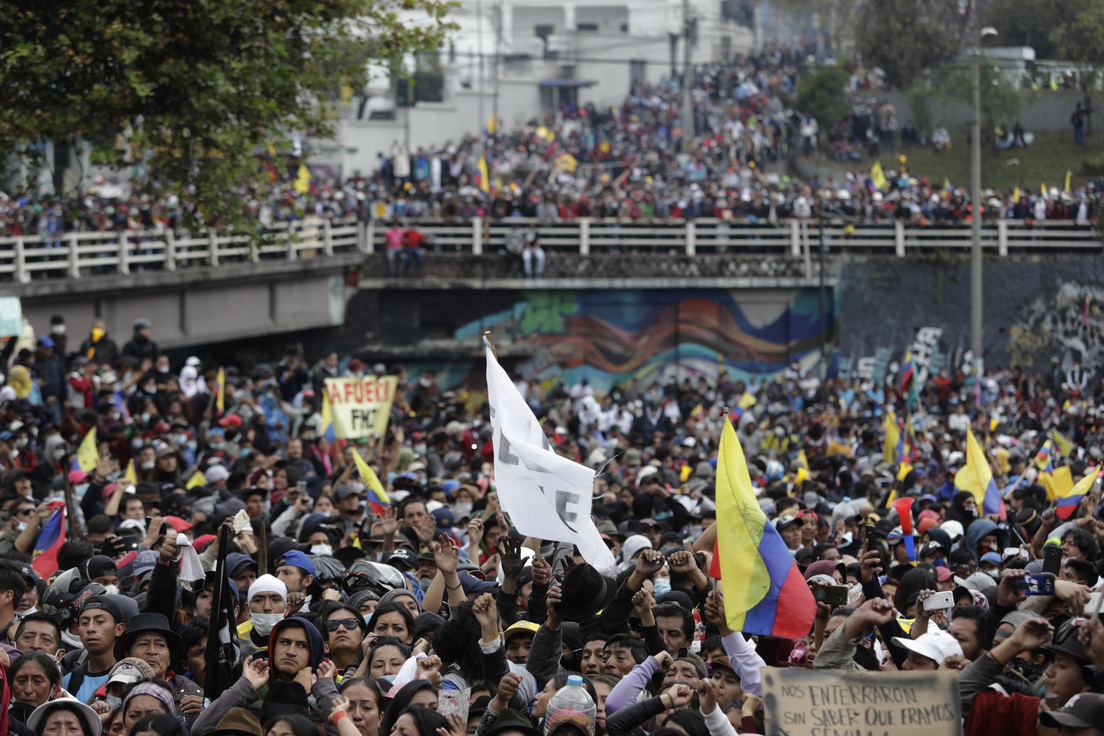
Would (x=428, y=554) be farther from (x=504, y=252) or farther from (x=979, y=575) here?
(x=504, y=252)

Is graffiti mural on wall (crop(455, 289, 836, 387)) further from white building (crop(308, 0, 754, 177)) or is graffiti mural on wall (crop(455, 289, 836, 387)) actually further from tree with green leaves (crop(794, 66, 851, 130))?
white building (crop(308, 0, 754, 177))

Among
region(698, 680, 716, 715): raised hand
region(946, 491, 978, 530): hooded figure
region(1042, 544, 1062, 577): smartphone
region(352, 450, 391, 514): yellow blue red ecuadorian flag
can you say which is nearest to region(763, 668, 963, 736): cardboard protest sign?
region(698, 680, 716, 715): raised hand

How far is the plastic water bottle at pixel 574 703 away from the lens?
19.2 ft

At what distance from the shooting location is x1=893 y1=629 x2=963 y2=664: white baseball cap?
6.07 m

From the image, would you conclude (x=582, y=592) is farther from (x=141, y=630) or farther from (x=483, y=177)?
(x=483, y=177)

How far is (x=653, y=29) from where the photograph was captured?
61375 millimetres

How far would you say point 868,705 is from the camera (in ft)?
16.9

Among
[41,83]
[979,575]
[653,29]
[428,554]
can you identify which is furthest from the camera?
[653,29]

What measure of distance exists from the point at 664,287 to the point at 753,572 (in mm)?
28024

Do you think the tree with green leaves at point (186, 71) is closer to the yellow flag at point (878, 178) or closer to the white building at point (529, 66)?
the yellow flag at point (878, 178)

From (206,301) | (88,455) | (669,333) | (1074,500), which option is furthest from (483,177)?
(1074,500)

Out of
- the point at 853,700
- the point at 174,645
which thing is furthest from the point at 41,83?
the point at 853,700

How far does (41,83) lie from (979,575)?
10411 millimetres

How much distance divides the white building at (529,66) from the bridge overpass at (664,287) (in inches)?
365
